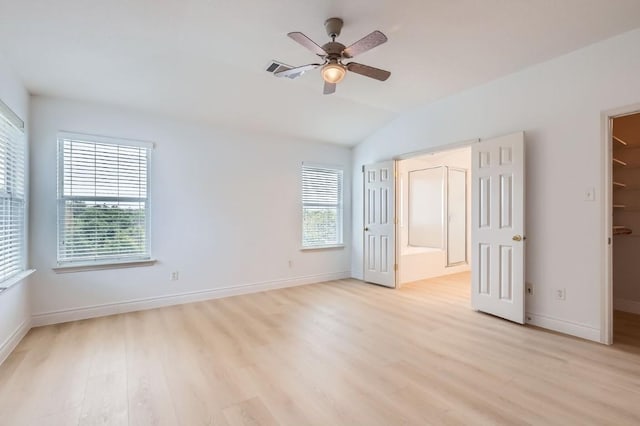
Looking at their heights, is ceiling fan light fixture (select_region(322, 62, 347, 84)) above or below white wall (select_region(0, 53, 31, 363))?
above

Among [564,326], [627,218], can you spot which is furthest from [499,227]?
[627,218]

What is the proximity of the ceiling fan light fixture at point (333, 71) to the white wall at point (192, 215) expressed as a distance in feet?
8.06

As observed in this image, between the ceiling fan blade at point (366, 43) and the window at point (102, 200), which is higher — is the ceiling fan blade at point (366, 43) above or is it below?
above

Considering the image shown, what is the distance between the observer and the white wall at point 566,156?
2.93 m

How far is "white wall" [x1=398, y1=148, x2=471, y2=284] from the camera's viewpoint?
219 inches

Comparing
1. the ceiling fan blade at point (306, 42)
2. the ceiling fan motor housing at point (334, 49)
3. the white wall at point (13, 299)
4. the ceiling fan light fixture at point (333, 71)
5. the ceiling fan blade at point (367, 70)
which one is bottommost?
the white wall at point (13, 299)

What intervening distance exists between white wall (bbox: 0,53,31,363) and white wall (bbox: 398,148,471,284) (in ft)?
15.3

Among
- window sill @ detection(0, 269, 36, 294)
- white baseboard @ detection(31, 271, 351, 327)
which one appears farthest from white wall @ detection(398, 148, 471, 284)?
window sill @ detection(0, 269, 36, 294)

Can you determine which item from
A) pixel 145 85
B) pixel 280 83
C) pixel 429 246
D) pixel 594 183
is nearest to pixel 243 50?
pixel 280 83

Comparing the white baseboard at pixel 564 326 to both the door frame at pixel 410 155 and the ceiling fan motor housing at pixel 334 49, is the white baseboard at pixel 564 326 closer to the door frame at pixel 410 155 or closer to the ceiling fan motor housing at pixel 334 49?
the door frame at pixel 410 155

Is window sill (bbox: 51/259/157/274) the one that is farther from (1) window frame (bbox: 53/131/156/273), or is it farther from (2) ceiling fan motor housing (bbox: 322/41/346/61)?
(2) ceiling fan motor housing (bbox: 322/41/346/61)

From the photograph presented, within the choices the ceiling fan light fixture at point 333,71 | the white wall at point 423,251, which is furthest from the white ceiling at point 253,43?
the white wall at point 423,251

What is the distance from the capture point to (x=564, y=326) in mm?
3166

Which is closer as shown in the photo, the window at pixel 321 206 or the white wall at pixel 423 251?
the window at pixel 321 206
